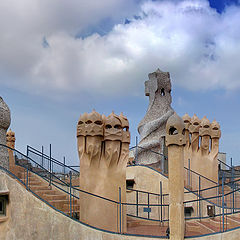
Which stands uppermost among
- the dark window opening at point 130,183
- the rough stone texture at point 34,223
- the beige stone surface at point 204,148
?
the beige stone surface at point 204,148

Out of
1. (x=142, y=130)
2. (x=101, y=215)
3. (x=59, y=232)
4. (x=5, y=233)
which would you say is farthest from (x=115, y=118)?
(x=142, y=130)

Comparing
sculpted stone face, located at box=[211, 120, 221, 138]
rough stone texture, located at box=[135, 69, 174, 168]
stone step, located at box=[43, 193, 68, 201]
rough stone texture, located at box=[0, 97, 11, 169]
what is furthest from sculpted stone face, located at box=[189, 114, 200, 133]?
rough stone texture, located at box=[0, 97, 11, 169]

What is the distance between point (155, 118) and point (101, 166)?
9.72 m

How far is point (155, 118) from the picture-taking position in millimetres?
19719

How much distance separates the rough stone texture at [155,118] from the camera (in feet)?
61.2

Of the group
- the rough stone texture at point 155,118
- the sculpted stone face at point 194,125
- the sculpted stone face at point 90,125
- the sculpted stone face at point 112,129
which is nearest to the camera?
the sculpted stone face at point 90,125

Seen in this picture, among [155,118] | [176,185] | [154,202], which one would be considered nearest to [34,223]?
[176,185]

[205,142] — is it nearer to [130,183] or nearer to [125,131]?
[130,183]

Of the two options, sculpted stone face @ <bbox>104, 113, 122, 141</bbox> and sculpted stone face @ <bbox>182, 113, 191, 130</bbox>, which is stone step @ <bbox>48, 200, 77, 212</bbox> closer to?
sculpted stone face @ <bbox>104, 113, 122, 141</bbox>

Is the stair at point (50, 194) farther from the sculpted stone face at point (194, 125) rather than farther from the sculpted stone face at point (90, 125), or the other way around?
the sculpted stone face at point (194, 125)

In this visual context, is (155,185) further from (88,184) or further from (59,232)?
(59,232)

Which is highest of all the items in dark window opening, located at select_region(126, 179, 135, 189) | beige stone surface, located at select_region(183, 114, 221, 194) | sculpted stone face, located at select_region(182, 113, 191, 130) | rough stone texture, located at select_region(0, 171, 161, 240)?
sculpted stone face, located at select_region(182, 113, 191, 130)

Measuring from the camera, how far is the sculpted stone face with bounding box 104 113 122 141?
34.2 ft

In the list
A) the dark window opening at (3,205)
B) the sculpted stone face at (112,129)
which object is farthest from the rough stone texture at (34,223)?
the sculpted stone face at (112,129)
